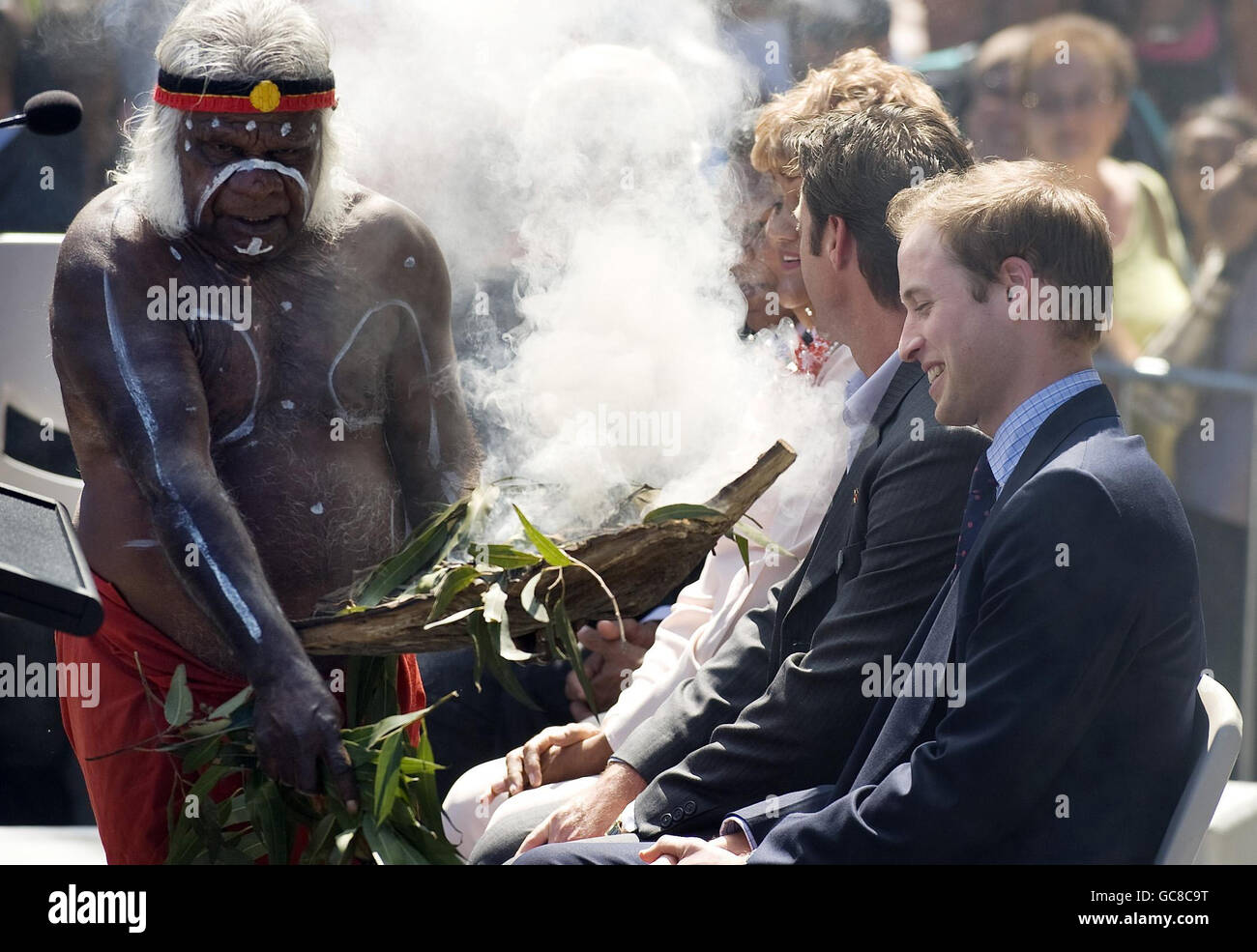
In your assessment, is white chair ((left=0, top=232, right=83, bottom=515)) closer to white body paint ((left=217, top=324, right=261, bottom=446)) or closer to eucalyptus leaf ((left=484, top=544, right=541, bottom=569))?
white body paint ((left=217, top=324, right=261, bottom=446))

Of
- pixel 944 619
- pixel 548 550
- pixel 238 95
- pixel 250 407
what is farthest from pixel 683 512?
pixel 238 95

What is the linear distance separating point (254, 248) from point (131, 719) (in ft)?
2.64

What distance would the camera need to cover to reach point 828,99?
2654mm

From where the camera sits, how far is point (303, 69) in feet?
7.59

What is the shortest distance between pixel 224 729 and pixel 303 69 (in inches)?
40.4

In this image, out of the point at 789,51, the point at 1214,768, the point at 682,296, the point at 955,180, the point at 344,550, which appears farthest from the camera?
the point at 789,51

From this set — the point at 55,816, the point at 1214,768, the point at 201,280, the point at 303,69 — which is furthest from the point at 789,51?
the point at 55,816

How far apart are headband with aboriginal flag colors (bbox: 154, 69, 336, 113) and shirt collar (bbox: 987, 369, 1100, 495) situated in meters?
1.17

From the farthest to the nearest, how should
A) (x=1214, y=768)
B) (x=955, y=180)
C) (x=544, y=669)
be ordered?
(x=544, y=669) → (x=955, y=180) → (x=1214, y=768)

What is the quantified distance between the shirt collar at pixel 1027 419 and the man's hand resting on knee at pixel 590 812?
33.7 inches

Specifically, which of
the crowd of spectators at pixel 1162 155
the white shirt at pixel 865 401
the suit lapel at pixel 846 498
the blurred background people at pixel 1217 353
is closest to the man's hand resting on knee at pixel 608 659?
the suit lapel at pixel 846 498

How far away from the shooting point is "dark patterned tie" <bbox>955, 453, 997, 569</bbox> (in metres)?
2.07

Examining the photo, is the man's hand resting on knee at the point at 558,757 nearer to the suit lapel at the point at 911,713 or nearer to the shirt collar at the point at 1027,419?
the suit lapel at the point at 911,713
